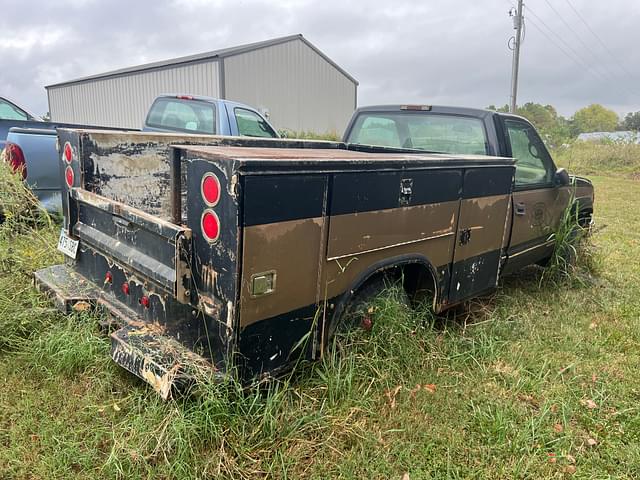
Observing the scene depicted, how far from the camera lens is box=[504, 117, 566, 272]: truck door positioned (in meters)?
4.34

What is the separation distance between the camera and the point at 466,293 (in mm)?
3736

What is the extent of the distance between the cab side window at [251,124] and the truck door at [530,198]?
14.7 feet

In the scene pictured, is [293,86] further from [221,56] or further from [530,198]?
[530,198]

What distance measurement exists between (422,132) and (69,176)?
297 cm

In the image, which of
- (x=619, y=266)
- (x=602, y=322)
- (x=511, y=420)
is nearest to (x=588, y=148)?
(x=619, y=266)

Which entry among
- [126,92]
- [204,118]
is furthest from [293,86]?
[204,118]

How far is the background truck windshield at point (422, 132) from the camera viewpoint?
4.33 m

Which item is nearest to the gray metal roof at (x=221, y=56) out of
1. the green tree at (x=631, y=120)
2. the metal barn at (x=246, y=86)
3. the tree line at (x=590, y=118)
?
the metal barn at (x=246, y=86)

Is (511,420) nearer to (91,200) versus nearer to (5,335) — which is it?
(91,200)

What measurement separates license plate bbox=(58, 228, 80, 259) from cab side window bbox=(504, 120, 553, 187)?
138 inches

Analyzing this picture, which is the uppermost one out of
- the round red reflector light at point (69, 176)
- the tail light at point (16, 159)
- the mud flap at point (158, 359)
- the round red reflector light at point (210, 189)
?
the round red reflector light at point (210, 189)

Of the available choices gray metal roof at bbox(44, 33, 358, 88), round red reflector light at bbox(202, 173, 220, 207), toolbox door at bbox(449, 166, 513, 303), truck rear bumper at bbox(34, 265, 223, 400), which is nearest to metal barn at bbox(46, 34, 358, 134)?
gray metal roof at bbox(44, 33, 358, 88)

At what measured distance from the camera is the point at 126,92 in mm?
27562

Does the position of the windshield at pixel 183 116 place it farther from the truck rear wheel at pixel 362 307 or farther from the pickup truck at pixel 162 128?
the truck rear wheel at pixel 362 307
